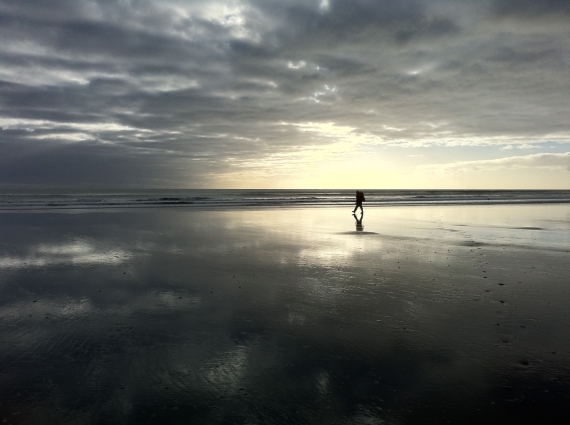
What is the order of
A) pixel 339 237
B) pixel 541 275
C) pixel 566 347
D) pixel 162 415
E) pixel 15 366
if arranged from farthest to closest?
pixel 339 237 → pixel 541 275 → pixel 566 347 → pixel 15 366 → pixel 162 415

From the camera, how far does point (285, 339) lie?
239 inches

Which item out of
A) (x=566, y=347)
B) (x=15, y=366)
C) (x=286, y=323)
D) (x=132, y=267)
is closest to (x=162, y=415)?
(x=15, y=366)

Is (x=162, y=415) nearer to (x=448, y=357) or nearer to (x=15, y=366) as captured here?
(x=15, y=366)

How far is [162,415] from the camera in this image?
161 inches

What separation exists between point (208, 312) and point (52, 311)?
3085mm

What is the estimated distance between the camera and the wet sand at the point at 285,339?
14.0 feet

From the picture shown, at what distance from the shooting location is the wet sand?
4.26 m

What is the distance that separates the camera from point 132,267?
455 inches

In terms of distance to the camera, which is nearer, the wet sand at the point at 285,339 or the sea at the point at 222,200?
the wet sand at the point at 285,339

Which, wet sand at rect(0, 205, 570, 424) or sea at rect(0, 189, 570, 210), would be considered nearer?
wet sand at rect(0, 205, 570, 424)

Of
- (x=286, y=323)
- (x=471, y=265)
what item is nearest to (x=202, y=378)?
(x=286, y=323)

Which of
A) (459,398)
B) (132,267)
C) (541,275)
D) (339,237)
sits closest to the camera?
(459,398)

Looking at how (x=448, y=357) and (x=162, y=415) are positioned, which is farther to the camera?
(x=448, y=357)

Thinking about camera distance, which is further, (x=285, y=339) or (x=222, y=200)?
(x=222, y=200)
